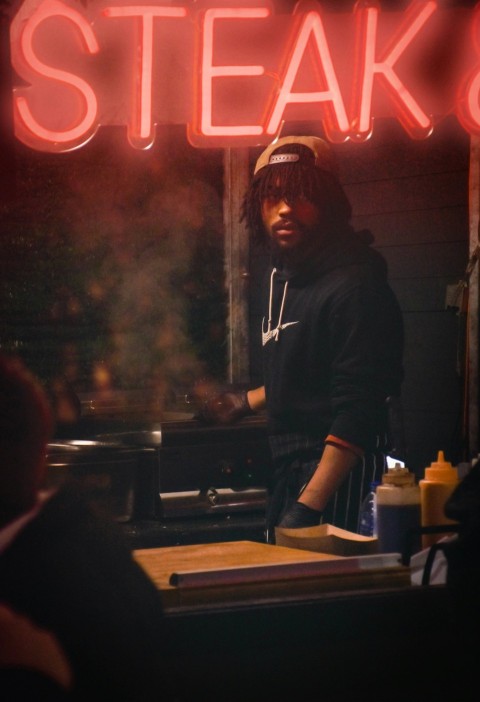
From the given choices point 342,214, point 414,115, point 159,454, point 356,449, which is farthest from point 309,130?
point 356,449

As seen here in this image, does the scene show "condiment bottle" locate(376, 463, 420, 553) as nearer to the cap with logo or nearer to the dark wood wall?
the cap with logo

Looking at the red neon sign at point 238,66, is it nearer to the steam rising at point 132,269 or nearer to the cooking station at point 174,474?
the steam rising at point 132,269

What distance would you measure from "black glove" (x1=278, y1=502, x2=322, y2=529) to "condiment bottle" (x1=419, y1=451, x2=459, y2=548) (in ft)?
2.48

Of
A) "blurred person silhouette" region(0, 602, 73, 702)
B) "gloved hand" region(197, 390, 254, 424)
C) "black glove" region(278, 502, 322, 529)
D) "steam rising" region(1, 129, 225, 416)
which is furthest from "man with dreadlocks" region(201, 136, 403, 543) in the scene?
"blurred person silhouette" region(0, 602, 73, 702)

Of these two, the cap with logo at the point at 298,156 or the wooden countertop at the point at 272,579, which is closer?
the wooden countertop at the point at 272,579

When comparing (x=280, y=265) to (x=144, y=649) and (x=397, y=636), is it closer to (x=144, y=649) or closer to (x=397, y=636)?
(x=397, y=636)

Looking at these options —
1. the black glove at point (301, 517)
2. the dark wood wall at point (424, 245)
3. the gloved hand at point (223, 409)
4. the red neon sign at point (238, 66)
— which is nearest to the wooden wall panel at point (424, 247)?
the dark wood wall at point (424, 245)

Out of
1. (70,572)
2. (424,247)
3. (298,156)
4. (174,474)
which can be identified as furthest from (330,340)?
(70,572)

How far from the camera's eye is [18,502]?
4.81 ft

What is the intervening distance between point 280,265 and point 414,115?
982 mm

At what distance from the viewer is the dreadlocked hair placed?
3.70m

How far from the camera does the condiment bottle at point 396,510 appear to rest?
229cm

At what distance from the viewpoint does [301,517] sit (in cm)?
300

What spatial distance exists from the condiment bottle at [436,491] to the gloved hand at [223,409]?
1877mm
